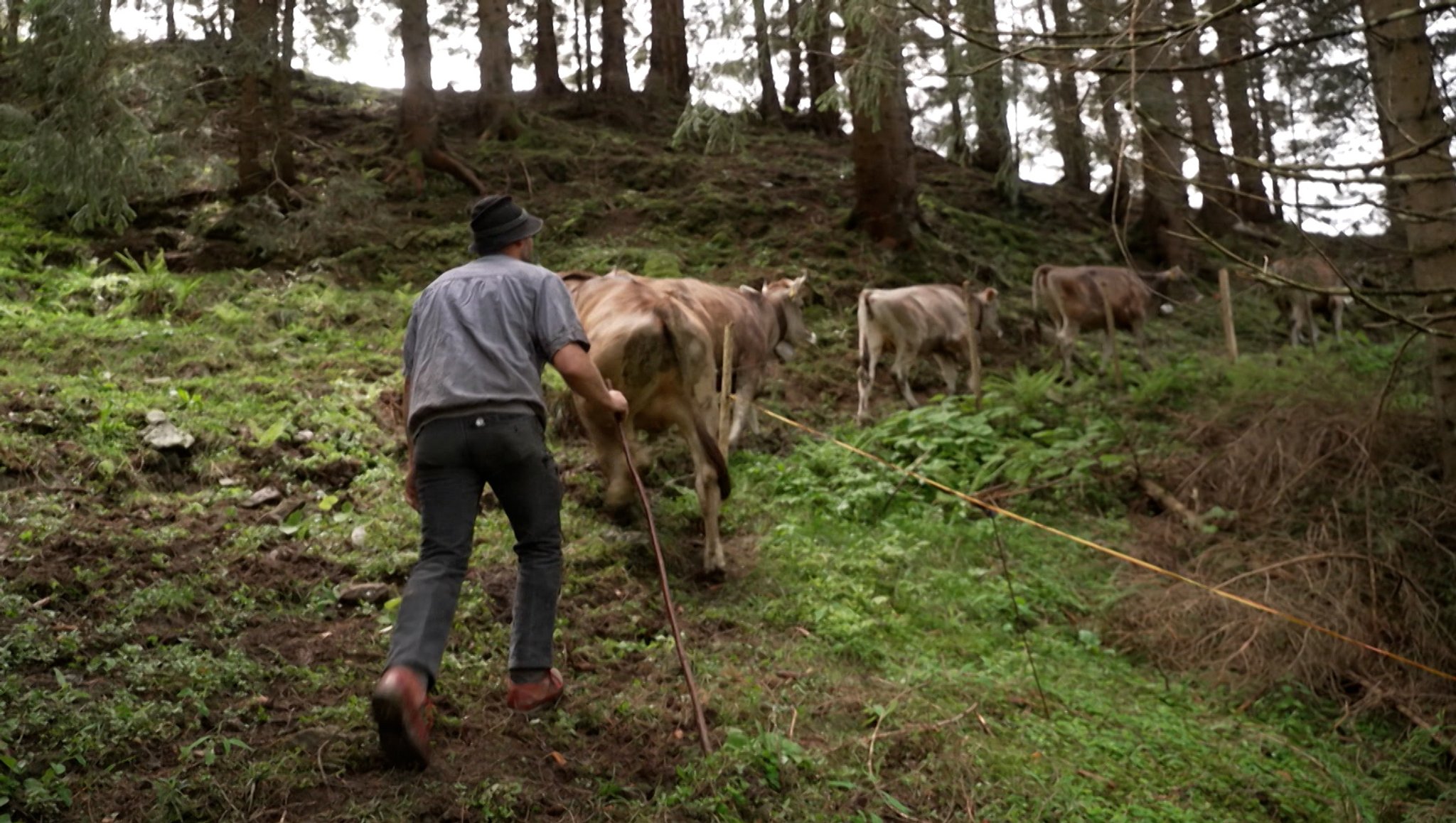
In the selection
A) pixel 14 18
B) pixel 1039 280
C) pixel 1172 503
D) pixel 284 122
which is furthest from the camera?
pixel 1039 280

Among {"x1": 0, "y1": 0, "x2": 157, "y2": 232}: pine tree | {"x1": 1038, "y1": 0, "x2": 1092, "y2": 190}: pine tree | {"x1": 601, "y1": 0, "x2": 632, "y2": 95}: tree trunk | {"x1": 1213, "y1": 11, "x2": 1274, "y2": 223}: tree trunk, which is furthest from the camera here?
{"x1": 601, "y1": 0, "x2": 632, "y2": 95}: tree trunk

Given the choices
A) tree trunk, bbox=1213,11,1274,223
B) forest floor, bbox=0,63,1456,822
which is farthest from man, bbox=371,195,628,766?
tree trunk, bbox=1213,11,1274,223

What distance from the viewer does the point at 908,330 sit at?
12.9 metres

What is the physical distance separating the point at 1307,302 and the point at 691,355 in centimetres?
1529

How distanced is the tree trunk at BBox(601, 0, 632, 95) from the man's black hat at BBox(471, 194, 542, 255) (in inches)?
758

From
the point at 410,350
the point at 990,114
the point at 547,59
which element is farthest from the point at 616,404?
the point at 547,59

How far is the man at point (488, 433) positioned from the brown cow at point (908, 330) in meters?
7.84

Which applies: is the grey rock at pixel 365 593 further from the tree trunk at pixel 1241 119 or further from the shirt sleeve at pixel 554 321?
the tree trunk at pixel 1241 119

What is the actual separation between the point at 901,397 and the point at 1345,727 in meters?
7.26

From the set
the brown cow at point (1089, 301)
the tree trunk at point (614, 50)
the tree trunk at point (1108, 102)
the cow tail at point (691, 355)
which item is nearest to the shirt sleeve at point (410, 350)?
the cow tail at point (691, 355)

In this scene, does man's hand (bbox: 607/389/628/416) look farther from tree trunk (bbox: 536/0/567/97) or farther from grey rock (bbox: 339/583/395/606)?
tree trunk (bbox: 536/0/567/97)

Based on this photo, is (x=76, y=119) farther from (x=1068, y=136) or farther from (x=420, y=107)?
(x=1068, y=136)

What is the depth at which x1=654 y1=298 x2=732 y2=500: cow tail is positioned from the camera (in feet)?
23.6

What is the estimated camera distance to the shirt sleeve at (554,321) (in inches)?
181
